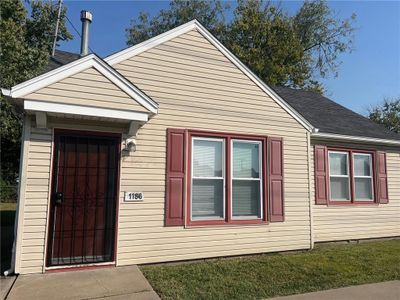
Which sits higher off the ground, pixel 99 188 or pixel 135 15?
pixel 135 15

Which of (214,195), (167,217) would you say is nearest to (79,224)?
(167,217)

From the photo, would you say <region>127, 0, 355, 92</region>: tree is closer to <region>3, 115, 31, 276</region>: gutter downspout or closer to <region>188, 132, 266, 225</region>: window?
<region>188, 132, 266, 225</region>: window

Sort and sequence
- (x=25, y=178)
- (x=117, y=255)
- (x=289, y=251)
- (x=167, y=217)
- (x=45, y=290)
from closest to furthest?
(x=45, y=290) < (x=25, y=178) < (x=117, y=255) < (x=167, y=217) < (x=289, y=251)

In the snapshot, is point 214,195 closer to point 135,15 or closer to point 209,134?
point 209,134

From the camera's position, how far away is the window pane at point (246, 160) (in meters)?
7.25

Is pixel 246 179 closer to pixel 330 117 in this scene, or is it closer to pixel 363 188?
pixel 363 188

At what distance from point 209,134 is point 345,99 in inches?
841

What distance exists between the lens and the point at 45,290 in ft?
15.1

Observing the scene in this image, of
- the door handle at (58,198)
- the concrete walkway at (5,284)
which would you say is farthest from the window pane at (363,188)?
the concrete walkway at (5,284)

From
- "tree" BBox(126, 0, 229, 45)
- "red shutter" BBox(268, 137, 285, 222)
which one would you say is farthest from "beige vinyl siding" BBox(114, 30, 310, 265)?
"tree" BBox(126, 0, 229, 45)

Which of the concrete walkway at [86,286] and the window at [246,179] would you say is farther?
the window at [246,179]

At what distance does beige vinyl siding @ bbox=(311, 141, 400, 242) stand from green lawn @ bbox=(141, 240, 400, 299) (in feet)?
3.76

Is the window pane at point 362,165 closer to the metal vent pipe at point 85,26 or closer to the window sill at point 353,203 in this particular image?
the window sill at point 353,203

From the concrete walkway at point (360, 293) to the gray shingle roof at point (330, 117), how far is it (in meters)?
4.31
